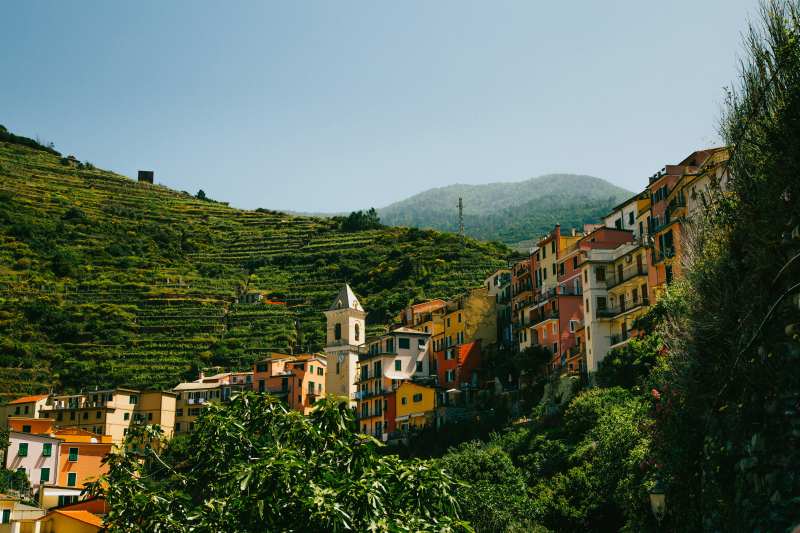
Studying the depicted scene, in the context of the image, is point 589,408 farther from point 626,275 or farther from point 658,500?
point 658,500

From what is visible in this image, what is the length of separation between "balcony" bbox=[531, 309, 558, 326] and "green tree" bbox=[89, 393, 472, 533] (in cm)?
3628

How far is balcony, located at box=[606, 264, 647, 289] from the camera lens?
40938 mm

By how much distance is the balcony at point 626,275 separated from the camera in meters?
40.9

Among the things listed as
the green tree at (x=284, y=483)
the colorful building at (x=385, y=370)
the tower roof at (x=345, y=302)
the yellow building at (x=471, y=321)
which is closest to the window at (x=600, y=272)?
the yellow building at (x=471, y=321)

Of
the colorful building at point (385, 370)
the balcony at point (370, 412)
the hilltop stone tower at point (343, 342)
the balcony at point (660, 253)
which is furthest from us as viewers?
the hilltop stone tower at point (343, 342)

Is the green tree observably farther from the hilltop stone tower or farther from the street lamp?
the hilltop stone tower

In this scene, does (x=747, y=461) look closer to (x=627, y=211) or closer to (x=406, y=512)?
(x=406, y=512)

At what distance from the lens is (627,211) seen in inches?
2066

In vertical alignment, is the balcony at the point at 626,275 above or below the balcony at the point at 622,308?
above

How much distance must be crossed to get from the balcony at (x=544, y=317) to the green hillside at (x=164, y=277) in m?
37.8

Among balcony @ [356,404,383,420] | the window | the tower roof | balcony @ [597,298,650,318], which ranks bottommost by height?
balcony @ [356,404,383,420]

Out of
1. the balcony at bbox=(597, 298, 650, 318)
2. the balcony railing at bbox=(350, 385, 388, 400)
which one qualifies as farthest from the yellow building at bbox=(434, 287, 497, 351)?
the balcony at bbox=(597, 298, 650, 318)

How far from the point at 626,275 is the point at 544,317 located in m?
9.61

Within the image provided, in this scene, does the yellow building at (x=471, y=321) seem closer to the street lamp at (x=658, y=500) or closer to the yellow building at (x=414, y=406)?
the yellow building at (x=414, y=406)
